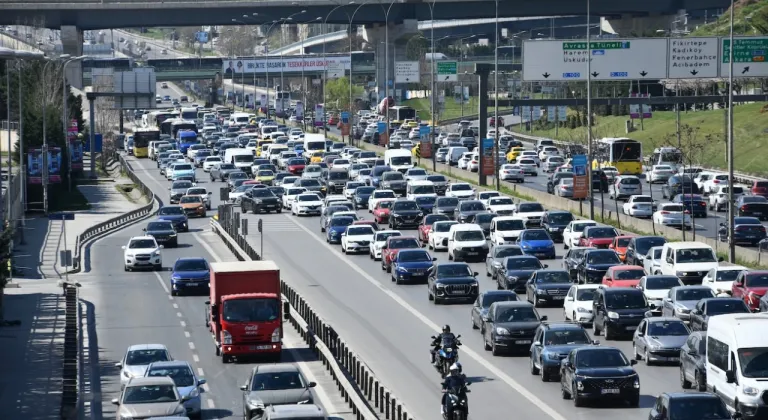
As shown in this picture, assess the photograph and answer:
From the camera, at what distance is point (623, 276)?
4388 centimetres

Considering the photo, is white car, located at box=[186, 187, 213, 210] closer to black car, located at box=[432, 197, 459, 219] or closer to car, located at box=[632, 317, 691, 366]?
black car, located at box=[432, 197, 459, 219]

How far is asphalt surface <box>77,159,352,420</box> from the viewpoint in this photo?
110 ft

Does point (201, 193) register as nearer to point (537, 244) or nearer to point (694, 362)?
point (537, 244)

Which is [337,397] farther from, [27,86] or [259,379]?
[27,86]

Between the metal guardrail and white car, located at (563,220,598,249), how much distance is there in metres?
13.6

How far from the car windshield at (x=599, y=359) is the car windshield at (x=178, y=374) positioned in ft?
24.8

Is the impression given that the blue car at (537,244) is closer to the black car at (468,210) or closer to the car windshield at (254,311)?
the black car at (468,210)

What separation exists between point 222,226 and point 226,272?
1291 inches

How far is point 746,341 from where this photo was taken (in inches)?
1097

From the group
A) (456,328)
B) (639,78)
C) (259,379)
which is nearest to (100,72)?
(639,78)

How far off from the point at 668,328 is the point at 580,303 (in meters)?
6.30

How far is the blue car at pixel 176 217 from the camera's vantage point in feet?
243

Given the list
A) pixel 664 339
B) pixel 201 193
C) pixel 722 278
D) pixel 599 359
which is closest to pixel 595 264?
pixel 722 278

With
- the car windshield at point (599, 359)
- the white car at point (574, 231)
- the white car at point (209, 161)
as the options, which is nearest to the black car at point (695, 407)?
the car windshield at point (599, 359)
